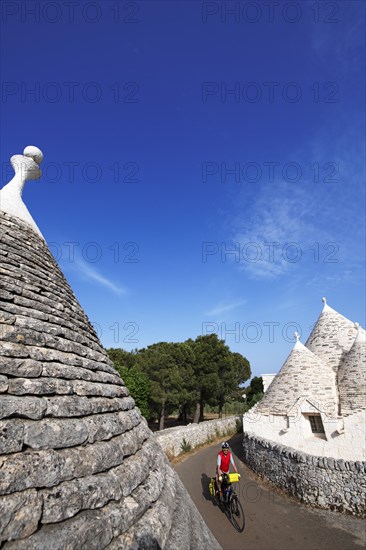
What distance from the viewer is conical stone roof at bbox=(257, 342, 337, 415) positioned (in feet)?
37.2

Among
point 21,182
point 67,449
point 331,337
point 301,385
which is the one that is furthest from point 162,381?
point 67,449

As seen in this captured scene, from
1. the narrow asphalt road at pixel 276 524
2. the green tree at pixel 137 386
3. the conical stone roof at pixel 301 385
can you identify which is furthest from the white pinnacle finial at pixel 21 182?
the green tree at pixel 137 386

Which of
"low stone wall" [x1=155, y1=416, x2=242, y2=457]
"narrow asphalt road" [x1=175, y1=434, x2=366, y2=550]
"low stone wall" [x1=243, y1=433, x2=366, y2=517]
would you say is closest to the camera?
"narrow asphalt road" [x1=175, y1=434, x2=366, y2=550]

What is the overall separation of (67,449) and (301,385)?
12.3 meters

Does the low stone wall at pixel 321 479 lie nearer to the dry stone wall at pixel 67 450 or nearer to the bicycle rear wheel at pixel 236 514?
the bicycle rear wheel at pixel 236 514

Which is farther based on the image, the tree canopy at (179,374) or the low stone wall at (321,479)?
the tree canopy at (179,374)

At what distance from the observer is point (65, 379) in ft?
7.19

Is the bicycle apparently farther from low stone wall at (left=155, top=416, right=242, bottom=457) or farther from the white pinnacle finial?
the white pinnacle finial

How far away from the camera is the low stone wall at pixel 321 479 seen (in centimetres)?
729

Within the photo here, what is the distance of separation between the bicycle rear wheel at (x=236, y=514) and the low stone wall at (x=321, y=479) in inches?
98.2

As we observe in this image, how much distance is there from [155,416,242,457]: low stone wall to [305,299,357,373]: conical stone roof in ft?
27.2

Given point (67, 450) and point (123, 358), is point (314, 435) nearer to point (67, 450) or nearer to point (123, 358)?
point (67, 450)

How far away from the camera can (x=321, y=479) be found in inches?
308

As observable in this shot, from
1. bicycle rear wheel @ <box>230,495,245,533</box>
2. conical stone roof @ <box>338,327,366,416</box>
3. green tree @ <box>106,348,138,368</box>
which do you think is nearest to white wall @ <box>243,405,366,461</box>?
conical stone roof @ <box>338,327,366,416</box>
